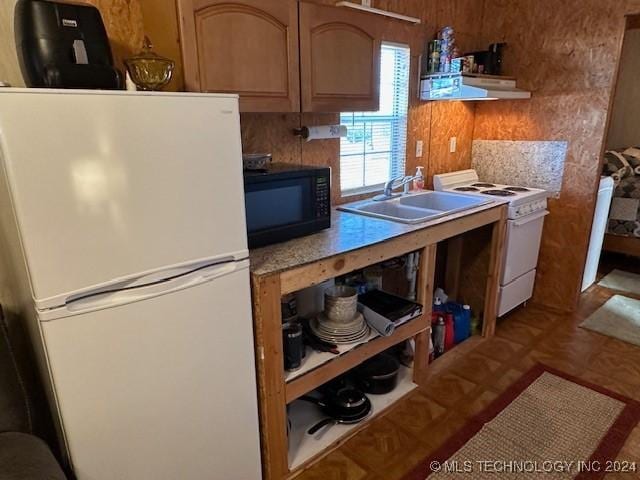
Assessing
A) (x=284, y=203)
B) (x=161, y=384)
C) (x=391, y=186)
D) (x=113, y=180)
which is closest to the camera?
(x=113, y=180)

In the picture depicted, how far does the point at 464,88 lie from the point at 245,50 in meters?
1.60

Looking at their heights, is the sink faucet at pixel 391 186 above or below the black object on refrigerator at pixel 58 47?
below

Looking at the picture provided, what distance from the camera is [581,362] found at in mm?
2621

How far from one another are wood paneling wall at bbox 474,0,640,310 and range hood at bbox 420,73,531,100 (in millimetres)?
268

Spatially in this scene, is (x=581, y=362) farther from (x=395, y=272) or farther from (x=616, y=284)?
(x=616, y=284)

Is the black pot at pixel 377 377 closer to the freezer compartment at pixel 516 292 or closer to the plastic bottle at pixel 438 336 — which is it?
the plastic bottle at pixel 438 336

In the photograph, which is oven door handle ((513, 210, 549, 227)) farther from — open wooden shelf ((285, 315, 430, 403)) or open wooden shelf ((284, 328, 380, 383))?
open wooden shelf ((284, 328, 380, 383))

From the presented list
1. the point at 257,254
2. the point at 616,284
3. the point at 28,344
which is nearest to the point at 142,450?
the point at 28,344

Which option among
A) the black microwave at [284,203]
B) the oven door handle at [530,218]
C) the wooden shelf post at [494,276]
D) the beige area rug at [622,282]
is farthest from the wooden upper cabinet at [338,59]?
the beige area rug at [622,282]

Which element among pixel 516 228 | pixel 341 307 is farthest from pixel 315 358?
pixel 516 228

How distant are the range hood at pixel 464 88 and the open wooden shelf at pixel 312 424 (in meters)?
1.82

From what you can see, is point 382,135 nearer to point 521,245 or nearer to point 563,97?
point 521,245

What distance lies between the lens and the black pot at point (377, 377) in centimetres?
228

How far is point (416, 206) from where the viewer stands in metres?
2.85
